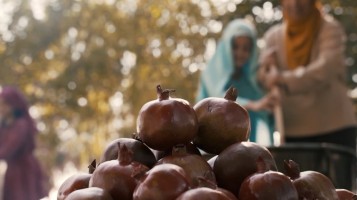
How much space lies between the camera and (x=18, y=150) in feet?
18.0

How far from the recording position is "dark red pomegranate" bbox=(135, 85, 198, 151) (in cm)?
133

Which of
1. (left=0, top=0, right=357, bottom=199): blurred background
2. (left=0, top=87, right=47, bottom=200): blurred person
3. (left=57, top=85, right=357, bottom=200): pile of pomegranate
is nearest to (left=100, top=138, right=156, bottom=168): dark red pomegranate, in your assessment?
(left=57, top=85, right=357, bottom=200): pile of pomegranate

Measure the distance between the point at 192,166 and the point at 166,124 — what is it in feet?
0.37

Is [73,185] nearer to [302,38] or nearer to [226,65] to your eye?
[302,38]

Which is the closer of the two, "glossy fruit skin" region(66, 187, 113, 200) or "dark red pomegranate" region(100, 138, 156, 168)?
"glossy fruit skin" region(66, 187, 113, 200)

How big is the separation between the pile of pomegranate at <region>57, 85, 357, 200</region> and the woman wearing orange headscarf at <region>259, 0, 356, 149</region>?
2297mm

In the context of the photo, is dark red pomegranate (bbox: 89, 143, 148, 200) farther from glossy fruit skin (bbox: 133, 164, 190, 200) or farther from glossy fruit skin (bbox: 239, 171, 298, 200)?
glossy fruit skin (bbox: 239, 171, 298, 200)

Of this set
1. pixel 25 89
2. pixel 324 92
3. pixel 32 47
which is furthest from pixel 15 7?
pixel 324 92

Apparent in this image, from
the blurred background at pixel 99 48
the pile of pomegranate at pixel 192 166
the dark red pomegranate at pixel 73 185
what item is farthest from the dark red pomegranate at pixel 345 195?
the blurred background at pixel 99 48

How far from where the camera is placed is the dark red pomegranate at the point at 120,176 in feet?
4.11

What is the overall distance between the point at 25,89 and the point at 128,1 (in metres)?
2.42

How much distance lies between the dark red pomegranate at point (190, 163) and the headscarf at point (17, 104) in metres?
4.40

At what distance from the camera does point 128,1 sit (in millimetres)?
11500

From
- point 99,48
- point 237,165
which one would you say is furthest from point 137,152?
point 99,48
